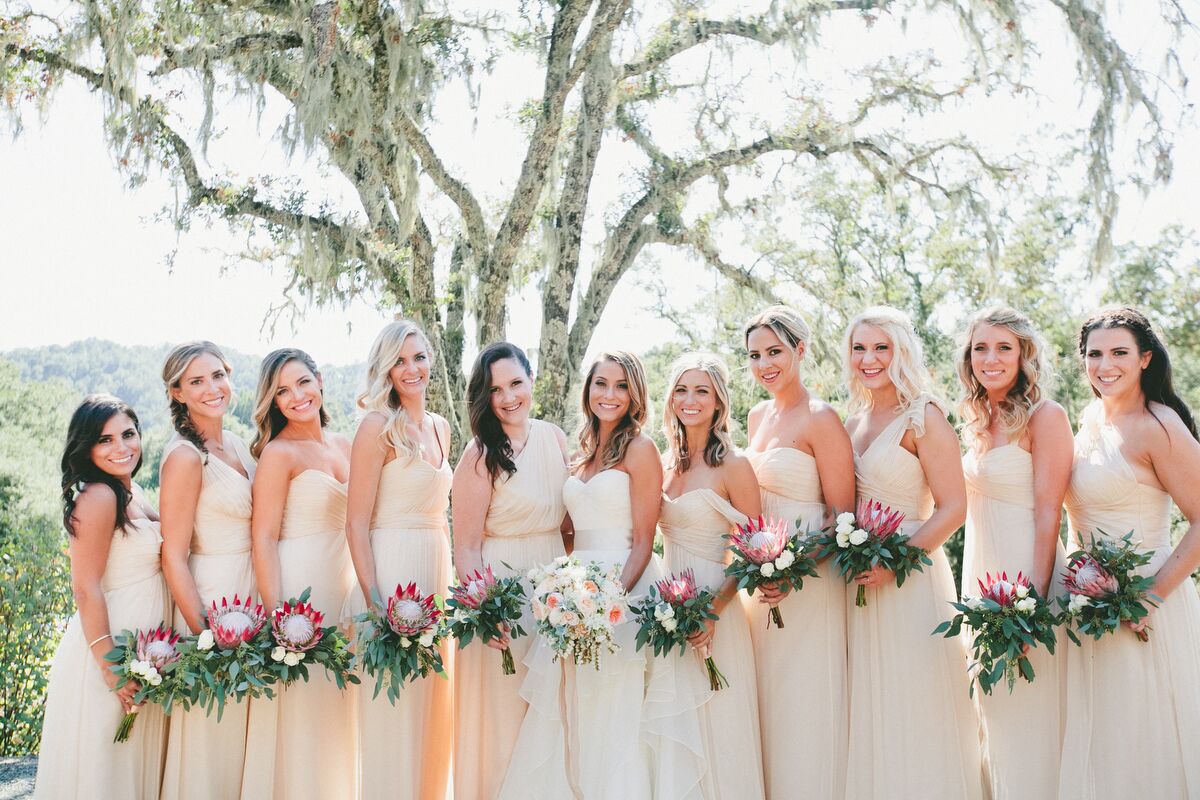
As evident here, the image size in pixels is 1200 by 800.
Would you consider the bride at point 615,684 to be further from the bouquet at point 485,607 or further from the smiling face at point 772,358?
the smiling face at point 772,358

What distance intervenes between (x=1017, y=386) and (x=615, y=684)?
2537 mm

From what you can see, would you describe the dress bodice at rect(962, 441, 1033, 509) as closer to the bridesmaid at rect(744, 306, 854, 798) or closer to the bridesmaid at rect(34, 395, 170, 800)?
the bridesmaid at rect(744, 306, 854, 798)

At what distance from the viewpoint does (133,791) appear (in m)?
4.96

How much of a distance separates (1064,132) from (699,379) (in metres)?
11.1

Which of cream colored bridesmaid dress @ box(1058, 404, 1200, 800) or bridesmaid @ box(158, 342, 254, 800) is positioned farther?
bridesmaid @ box(158, 342, 254, 800)

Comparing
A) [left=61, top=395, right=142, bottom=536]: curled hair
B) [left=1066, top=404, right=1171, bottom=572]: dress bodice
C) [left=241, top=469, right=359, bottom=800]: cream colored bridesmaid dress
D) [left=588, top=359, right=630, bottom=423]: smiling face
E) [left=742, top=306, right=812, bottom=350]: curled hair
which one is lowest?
[left=241, top=469, right=359, bottom=800]: cream colored bridesmaid dress

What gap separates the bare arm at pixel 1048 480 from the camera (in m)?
4.91

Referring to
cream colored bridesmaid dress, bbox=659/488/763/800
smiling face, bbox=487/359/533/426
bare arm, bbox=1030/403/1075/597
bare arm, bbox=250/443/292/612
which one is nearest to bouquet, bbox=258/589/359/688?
bare arm, bbox=250/443/292/612

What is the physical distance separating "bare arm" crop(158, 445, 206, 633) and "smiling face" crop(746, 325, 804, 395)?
2.94m

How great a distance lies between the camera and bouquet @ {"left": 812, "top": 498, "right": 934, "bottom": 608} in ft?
15.5

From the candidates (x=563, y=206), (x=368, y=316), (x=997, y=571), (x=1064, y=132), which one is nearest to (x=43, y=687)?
(x=368, y=316)

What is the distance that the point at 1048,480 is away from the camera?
4961mm

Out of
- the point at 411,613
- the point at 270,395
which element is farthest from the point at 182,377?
the point at 411,613

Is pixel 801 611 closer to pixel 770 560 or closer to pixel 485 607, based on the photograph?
pixel 770 560
